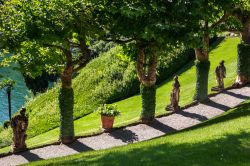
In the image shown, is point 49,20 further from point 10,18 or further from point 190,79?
point 190,79

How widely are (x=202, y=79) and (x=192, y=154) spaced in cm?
1714

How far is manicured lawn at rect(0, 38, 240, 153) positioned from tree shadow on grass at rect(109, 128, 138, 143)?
6.47 meters

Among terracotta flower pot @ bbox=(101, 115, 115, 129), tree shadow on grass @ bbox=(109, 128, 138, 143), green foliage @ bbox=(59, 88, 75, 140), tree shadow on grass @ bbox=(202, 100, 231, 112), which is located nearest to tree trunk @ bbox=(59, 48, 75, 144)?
green foliage @ bbox=(59, 88, 75, 140)

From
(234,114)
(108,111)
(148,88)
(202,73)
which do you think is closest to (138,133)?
(108,111)

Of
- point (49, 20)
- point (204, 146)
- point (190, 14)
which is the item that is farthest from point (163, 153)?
point (49, 20)

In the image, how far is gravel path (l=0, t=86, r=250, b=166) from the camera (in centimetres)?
2550

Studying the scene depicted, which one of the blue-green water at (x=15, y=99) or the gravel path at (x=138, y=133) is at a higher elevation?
the blue-green water at (x=15, y=99)

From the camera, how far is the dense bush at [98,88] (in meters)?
47.6

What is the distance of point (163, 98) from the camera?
145 feet

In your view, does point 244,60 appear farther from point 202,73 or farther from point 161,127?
point 161,127

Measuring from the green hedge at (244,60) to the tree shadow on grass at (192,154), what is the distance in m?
18.0

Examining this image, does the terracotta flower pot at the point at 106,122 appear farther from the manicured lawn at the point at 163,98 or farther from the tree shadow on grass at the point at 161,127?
the manicured lawn at the point at 163,98

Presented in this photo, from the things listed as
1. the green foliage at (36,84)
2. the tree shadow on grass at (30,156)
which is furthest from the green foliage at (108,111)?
the green foliage at (36,84)

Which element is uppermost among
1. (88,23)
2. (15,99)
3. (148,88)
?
(88,23)
